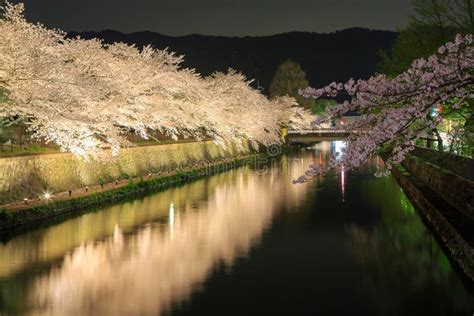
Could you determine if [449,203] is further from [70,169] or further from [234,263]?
[70,169]

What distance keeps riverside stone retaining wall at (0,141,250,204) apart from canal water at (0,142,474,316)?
2174mm

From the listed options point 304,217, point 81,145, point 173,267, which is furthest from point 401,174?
point 173,267

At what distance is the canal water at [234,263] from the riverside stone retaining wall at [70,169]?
7.13ft

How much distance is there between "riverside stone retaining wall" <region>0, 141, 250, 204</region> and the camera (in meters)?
23.0

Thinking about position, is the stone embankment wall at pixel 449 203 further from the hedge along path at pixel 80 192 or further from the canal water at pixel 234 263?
the hedge along path at pixel 80 192

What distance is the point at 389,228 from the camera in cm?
2183

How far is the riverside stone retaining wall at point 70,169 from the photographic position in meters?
23.0

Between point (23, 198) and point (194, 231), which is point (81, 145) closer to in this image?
point (23, 198)

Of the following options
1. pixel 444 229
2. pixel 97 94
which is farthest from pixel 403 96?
pixel 97 94

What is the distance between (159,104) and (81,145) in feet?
37.5

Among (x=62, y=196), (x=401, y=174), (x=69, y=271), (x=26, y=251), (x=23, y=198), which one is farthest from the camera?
(x=401, y=174)

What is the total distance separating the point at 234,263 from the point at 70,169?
1367 cm

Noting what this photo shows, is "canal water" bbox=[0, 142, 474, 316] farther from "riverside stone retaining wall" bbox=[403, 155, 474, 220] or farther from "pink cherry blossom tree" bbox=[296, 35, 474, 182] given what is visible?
"pink cherry blossom tree" bbox=[296, 35, 474, 182]

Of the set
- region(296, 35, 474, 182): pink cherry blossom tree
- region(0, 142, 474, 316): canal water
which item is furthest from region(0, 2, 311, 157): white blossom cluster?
region(296, 35, 474, 182): pink cherry blossom tree
